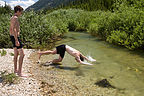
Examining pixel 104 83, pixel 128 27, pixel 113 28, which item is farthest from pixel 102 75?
pixel 113 28

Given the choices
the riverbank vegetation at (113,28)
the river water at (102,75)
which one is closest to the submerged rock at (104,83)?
the river water at (102,75)

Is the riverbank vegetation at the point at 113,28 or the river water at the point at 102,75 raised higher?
the riverbank vegetation at the point at 113,28

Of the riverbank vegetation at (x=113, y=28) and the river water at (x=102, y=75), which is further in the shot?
the riverbank vegetation at (x=113, y=28)

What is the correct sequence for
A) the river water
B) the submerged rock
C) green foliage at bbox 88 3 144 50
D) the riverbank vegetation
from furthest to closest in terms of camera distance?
the riverbank vegetation < green foliage at bbox 88 3 144 50 < the submerged rock < the river water

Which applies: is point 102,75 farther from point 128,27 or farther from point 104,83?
point 128,27

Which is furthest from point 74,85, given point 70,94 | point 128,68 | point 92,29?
point 92,29

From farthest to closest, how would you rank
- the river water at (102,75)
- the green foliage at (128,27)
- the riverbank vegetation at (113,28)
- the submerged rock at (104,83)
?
1. the riverbank vegetation at (113,28)
2. the green foliage at (128,27)
3. the submerged rock at (104,83)
4. the river water at (102,75)

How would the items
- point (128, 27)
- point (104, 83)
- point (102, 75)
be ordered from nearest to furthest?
1. point (104, 83)
2. point (102, 75)
3. point (128, 27)

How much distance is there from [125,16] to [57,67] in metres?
7.58

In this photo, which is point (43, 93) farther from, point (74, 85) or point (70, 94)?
point (74, 85)

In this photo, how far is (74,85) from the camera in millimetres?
6188

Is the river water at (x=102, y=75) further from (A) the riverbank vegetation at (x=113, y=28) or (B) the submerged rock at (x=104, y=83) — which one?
(A) the riverbank vegetation at (x=113, y=28)

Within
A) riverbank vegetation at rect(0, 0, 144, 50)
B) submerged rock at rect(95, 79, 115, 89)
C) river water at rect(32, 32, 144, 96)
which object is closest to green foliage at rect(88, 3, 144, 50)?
riverbank vegetation at rect(0, 0, 144, 50)

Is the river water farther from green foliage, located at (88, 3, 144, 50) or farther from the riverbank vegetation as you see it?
the riverbank vegetation
